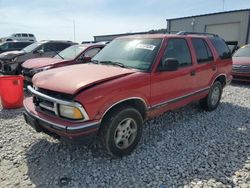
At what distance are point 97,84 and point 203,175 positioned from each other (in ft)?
6.18

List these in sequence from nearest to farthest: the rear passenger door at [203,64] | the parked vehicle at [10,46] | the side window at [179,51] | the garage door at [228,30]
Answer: the side window at [179,51] < the rear passenger door at [203,64] < the parked vehicle at [10,46] < the garage door at [228,30]

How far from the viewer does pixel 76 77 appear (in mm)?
3229

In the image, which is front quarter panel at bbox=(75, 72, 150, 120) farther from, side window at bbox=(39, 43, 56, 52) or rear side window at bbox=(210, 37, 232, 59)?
side window at bbox=(39, 43, 56, 52)

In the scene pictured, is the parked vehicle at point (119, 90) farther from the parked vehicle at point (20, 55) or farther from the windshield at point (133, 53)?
the parked vehicle at point (20, 55)

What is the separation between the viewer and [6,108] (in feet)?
18.7

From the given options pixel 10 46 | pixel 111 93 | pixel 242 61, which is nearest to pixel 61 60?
pixel 111 93

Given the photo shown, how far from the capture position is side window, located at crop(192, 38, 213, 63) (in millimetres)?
4785

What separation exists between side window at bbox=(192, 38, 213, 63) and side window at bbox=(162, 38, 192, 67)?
0.36 metres

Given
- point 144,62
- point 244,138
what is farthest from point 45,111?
point 244,138

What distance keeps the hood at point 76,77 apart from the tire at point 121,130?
50 cm

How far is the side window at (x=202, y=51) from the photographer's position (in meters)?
4.79

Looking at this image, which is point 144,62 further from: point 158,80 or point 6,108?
point 6,108

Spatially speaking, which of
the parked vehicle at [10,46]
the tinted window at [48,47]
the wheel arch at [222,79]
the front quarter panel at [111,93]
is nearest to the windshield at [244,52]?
the wheel arch at [222,79]

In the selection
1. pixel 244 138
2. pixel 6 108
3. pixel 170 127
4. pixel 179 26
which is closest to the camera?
pixel 244 138
